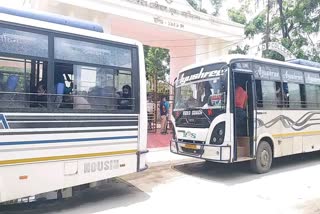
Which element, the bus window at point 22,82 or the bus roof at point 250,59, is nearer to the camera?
the bus window at point 22,82

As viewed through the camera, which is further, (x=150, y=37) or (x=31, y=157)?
(x=150, y=37)

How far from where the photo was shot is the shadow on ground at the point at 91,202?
5.84 metres

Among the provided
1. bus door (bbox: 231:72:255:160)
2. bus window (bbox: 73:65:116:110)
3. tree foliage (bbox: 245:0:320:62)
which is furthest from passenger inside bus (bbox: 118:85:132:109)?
tree foliage (bbox: 245:0:320:62)

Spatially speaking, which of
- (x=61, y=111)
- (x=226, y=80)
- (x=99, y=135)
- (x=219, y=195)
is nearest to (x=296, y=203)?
(x=219, y=195)

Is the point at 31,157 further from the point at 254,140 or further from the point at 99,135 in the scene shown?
the point at 254,140

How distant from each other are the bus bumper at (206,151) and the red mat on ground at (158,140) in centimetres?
392

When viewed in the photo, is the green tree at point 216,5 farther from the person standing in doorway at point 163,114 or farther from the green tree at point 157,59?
the person standing in doorway at point 163,114

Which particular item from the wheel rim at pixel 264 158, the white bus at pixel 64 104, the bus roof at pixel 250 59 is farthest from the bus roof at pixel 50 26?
the wheel rim at pixel 264 158

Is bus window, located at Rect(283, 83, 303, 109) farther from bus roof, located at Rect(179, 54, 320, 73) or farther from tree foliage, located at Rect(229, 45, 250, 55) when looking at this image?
tree foliage, located at Rect(229, 45, 250, 55)

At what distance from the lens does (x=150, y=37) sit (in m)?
16.7

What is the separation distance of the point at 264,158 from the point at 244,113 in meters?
1.24

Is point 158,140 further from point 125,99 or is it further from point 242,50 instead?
point 242,50

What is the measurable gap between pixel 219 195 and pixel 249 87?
3060 millimetres

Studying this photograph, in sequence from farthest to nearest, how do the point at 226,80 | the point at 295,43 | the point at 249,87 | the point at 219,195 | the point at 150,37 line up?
the point at 295,43 → the point at 150,37 → the point at 249,87 → the point at 226,80 → the point at 219,195
